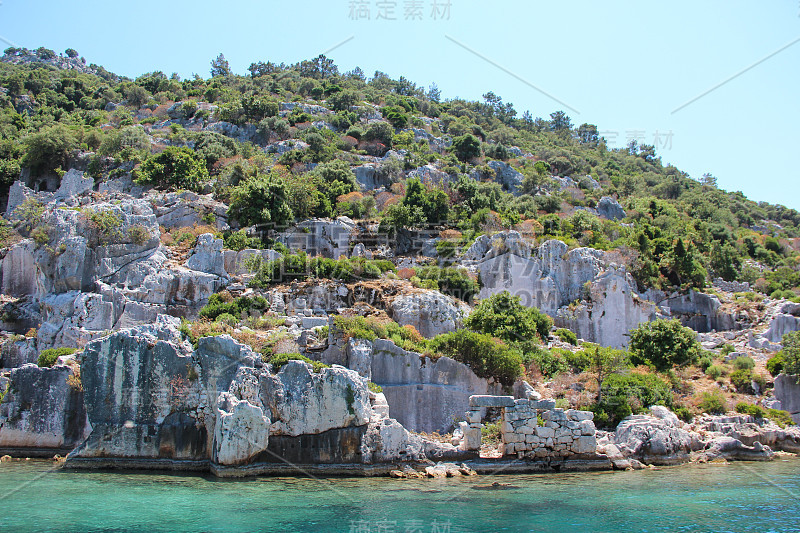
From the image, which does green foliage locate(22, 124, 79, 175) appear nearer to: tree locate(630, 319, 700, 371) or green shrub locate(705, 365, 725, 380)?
tree locate(630, 319, 700, 371)

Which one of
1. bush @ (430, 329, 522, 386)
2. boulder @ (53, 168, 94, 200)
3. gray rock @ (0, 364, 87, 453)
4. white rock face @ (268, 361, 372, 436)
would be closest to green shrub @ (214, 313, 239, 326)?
white rock face @ (268, 361, 372, 436)

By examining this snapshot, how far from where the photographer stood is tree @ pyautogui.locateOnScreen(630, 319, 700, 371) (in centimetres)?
2780

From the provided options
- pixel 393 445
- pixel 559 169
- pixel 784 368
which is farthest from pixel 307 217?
pixel 559 169

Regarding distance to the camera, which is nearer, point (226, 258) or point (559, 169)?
point (226, 258)

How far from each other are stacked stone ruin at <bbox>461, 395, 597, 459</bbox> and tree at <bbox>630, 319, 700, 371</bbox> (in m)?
8.30

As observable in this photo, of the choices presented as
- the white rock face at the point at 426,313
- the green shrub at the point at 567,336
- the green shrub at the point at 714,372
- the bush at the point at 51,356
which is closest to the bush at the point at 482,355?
the white rock face at the point at 426,313

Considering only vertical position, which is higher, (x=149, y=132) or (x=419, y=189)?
(x=149, y=132)

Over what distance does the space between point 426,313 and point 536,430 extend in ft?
30.9

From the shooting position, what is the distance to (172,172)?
139 ft

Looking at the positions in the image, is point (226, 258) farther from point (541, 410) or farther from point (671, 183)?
point (671, 183)

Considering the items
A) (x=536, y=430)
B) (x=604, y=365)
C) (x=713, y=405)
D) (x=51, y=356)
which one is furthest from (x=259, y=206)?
(x=713, y=405)

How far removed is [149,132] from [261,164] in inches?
700

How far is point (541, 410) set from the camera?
2139 centimetres

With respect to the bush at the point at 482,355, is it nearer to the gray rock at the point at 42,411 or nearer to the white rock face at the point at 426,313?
the white rock face at the point at 426,313
